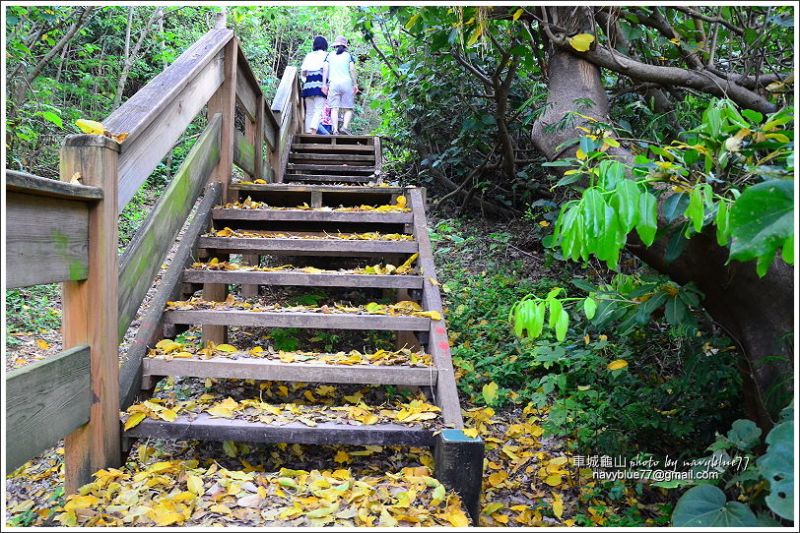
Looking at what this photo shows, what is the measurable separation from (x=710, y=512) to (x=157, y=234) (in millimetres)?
2318

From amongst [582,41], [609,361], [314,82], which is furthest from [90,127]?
[314,82]

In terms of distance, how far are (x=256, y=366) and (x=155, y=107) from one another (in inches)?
45.9

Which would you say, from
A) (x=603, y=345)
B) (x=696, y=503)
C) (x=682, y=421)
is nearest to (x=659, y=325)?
(x=603, y=345)

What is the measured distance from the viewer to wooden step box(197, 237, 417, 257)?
3.01 m

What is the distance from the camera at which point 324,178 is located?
243 inches

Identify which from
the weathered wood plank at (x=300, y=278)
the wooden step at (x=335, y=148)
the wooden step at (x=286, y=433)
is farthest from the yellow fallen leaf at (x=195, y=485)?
the wooden step at (x=335, y=148)

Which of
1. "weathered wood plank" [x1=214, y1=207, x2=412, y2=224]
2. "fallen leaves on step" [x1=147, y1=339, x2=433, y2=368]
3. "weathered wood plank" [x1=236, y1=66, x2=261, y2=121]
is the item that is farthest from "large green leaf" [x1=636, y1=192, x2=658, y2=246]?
"weathered wood plank" [x1=236, y1=66, x2=261, y2=121]

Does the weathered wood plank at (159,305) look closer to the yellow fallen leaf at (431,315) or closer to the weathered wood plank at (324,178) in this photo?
the yellow fallen leaf at (431,315)

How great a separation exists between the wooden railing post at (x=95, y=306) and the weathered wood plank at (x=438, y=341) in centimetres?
125

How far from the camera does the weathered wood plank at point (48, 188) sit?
140 centimetres

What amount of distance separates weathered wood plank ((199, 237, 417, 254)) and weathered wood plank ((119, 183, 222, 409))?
0.14 metres

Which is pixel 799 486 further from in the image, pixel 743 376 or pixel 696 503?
pixel 743 376

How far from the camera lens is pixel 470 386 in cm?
319

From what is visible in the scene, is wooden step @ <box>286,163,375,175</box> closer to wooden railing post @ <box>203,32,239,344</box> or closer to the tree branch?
wooden railing post @ <box>203,32,239,344</box>
